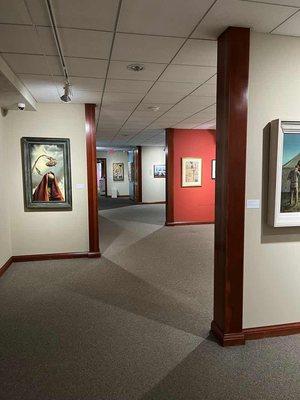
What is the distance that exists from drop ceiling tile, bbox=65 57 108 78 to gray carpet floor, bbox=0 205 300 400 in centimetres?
268

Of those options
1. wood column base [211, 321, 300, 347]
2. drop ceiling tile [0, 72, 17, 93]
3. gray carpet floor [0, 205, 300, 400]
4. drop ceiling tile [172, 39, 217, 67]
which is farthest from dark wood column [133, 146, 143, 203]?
wood column base [211, 321, 300, 347]

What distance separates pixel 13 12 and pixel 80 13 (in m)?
0.48

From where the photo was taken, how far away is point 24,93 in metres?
3.90

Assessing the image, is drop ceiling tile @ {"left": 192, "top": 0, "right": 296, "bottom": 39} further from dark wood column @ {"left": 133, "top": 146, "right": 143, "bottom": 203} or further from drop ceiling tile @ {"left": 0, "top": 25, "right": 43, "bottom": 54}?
dark wood column @ {"left": 133, "top": 146, "right": 143, "bottom": 203}

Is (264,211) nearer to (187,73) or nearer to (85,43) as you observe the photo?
(187,73)

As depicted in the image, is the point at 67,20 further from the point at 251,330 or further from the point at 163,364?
the point at 251,330

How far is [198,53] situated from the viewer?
2.83m

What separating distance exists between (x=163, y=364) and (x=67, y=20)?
2.79 m

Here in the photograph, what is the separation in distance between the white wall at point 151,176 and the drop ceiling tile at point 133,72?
30.4 feet

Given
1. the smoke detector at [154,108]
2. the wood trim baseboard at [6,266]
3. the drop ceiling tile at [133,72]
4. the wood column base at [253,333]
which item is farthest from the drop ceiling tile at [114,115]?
the wood column base at [253,333]

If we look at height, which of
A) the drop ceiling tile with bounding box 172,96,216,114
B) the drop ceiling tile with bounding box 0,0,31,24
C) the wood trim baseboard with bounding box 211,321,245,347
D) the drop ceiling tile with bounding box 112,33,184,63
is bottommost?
the wood trim baseboard with bounding box 211,321,245,347

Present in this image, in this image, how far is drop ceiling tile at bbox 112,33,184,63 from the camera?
2535 millimetres

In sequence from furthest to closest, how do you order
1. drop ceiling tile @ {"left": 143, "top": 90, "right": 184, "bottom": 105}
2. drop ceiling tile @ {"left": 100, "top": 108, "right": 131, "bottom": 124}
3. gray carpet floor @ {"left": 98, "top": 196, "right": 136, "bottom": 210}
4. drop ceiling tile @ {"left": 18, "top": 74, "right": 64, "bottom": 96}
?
gray carpet floor @ {"left": 98, "top": 196, "right": 136, "bottom": 210} < drop ceiling tile @ {"left": 100, "top": 108, "right": 131, "bottom": 124} < drop ceiling tile @ {"left": 143, "top": 90, "right": 184, "bottom": 105} < drop ceiling tile @ {"left": 18, "top": 74, "right": 64, "bottom": 96}

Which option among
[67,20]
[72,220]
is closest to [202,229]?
[72,220]
